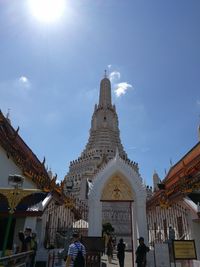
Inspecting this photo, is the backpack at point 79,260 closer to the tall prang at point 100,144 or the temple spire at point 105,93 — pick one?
the tall prang at point 100,144

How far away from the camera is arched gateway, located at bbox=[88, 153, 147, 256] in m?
12.1

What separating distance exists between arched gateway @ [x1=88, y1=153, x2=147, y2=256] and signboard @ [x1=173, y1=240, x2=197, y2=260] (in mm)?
3253

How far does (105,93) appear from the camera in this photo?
2491 inches

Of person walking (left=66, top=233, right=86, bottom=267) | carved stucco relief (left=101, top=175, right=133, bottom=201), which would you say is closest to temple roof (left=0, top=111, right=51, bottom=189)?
carved stucco relief (left=101, top=175, right=133, bottom=201)

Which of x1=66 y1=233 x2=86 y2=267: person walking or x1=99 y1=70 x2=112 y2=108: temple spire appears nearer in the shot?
x1=66 y1=233 x2=86 y2=267: person walking

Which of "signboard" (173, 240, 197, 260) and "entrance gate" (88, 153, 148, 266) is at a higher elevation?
"entrance gate" (88, 153, 148, 266)

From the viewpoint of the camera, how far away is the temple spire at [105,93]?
62.1m

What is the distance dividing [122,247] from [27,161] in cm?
605

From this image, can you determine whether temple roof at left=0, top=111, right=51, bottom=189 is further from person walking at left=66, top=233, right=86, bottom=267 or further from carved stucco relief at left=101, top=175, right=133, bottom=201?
person walking at left=66, top=233, right=86, bottom=267

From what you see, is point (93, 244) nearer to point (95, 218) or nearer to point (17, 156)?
point (95, 218)

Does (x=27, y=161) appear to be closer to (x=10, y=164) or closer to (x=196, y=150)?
(x=10, y=164)

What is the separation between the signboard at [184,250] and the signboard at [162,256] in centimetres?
106

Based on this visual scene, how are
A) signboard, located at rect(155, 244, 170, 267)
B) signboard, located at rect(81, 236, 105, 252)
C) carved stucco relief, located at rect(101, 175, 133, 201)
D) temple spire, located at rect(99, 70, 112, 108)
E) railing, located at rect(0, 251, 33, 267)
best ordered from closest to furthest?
railing, located at rect(0, 251, 33, 267) < signboard, located at rect(155, 244, 170, 267) < signboard, located at rect(81, 236, 105, 252) < carved stucco relief, located at rect(101, 175, 133, 201) < temple spire, located at rect(99, 70, 112, 108)

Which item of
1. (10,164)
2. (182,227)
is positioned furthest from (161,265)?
(10,164)
